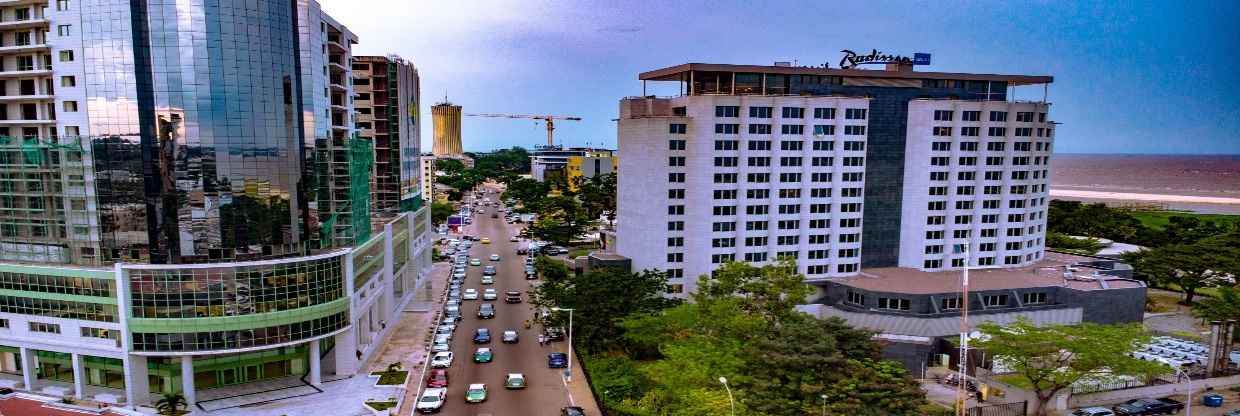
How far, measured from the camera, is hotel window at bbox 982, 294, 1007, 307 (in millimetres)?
59969

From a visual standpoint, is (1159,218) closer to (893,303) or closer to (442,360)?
(893,303)

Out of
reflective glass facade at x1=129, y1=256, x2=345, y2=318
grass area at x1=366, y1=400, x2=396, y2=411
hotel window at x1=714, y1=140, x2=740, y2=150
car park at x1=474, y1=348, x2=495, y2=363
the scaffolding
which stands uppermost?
hotel window at x1=714, y1=140, x2=740, y2=150

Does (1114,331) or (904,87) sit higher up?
(904,87)

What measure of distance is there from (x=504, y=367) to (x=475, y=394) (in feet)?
23.8

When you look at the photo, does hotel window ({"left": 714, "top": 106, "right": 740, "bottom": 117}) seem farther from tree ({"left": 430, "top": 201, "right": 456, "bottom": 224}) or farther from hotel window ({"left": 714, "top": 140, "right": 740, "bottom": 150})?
tree ({"left": 430, "top": 201, "right": 456, "bottom": 224})

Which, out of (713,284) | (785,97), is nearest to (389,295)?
(713,284)

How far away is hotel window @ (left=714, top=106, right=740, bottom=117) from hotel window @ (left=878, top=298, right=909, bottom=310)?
67.8 ft

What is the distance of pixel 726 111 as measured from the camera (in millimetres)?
61500

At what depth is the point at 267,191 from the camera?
4419 centimetres

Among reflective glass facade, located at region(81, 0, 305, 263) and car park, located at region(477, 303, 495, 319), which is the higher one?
reflective glass facade, located at region(81, 0, 305, 263)

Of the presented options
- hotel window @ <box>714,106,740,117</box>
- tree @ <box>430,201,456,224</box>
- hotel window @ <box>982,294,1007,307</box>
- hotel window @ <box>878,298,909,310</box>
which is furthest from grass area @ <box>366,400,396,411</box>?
tree @ <box>430,201,456,224</box>

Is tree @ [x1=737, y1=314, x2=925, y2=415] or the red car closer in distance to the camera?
tree @ [x1=737, y1=314, x2=925, y2=415]

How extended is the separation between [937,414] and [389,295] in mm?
44906

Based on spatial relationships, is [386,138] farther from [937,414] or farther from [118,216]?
[937,414]
